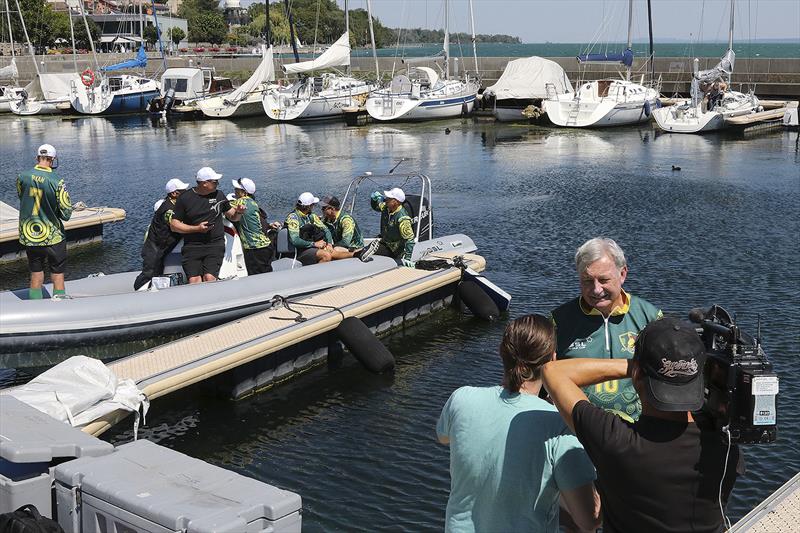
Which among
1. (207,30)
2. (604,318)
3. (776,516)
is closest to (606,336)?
(604,318)

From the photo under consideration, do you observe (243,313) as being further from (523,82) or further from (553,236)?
(523,82)

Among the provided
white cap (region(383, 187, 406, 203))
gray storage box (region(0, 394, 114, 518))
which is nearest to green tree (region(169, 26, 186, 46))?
white cap (region(383, 187, 406, 203))

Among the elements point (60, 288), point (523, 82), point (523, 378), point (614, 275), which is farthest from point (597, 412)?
point (523, 82)

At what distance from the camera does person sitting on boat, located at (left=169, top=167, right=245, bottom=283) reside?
35.1 ft

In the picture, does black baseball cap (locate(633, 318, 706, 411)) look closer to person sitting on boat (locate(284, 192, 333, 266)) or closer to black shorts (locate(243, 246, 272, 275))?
black shorts (locate(243, 246, 272, 275))

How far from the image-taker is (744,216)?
65.9ft

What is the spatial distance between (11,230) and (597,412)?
47.8 feet

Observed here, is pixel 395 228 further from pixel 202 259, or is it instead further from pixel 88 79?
pixel 88 79

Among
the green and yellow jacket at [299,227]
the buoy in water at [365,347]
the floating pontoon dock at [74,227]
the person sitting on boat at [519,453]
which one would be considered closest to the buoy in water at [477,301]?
the green and yellow jacket at [299,227]

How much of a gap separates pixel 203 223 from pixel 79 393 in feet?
11.5

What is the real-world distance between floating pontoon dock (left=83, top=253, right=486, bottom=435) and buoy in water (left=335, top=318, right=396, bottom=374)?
162 mm

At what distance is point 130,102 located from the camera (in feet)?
169

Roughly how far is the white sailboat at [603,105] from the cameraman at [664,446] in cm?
3735

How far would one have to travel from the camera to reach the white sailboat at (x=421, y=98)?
143 ft
